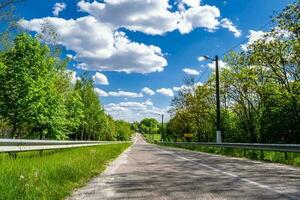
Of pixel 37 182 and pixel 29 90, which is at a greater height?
pixel 29 90

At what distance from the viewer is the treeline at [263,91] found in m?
30.3

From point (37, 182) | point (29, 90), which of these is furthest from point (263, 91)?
point (37, 182)

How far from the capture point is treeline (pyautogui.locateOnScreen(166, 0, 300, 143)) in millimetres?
30320

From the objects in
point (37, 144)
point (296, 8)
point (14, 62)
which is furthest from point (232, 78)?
point (37, 144)

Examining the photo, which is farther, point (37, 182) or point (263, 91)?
point (263, 91)

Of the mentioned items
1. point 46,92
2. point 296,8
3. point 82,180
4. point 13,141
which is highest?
point 296,8

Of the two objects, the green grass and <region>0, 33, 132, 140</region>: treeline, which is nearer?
the green grass

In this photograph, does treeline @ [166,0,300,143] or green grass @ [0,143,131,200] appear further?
treeline @ [166,0,300,143]

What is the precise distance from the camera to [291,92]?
3206 centimetres

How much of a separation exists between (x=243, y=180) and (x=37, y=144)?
328 inches

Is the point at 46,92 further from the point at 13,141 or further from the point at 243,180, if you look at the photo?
the point at 243,180

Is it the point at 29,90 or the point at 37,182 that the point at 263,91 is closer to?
the point at 29,90

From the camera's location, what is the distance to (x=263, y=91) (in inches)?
1383

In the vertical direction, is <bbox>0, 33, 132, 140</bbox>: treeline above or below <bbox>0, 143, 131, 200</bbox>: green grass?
above
